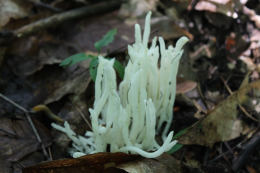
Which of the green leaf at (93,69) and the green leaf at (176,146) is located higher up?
the green leaf at (93,69)

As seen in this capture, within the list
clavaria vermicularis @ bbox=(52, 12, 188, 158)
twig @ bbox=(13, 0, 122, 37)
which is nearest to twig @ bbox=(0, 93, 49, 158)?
clavaria vermicularis @ bbox=(52, 12, 188, 158)

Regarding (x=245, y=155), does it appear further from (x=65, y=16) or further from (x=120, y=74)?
(x=65, y=16)

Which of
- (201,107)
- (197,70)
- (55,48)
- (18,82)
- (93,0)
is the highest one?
(93,0)

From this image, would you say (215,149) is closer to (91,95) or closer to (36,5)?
(91,95)

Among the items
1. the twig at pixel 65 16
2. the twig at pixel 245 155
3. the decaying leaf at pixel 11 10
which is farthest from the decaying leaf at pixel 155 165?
the decaying leaf at pixel 11 10

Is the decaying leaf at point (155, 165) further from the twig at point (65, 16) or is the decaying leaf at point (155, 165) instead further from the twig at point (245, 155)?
the twig at point (65, 16)

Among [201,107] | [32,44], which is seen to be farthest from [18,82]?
[201,107]

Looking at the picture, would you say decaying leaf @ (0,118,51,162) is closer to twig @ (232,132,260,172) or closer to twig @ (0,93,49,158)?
twig @ (0,93,49,158)
